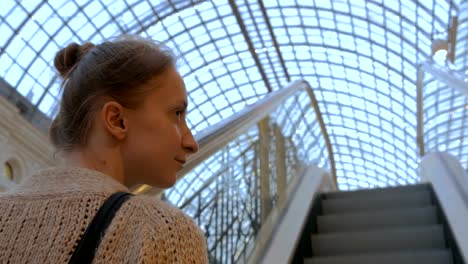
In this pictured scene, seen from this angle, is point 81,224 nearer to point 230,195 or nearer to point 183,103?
point 183,103

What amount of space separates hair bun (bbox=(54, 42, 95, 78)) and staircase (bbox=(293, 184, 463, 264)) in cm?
349

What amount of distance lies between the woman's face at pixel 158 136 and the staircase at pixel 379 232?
3.41 meters

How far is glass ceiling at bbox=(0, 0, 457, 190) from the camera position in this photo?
88.8 feet

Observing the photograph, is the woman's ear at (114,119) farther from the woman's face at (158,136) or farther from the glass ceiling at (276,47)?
the glass ceiling at (276,47)

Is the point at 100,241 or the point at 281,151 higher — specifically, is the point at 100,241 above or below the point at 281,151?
below

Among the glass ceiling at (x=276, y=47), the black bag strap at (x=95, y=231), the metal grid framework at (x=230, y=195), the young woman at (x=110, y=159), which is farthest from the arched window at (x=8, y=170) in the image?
the black bag strap at (x=95, y=231)

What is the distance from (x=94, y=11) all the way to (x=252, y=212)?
25632 millimetres

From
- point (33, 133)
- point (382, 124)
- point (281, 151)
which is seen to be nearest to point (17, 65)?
point (33, 133)

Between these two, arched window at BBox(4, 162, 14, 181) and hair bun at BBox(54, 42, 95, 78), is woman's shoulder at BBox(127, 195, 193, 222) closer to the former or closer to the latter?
hair bun at BBox(54, 42, 95, 78)

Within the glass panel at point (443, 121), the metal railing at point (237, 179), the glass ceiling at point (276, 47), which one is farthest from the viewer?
the glass ceiling at point (276, 47)

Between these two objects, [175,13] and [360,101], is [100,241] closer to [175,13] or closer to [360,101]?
[175,13]

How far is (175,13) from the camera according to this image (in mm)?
32219

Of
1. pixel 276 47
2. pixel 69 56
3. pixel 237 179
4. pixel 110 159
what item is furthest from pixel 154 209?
pixel 276 47

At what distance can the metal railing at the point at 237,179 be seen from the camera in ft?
11.9
